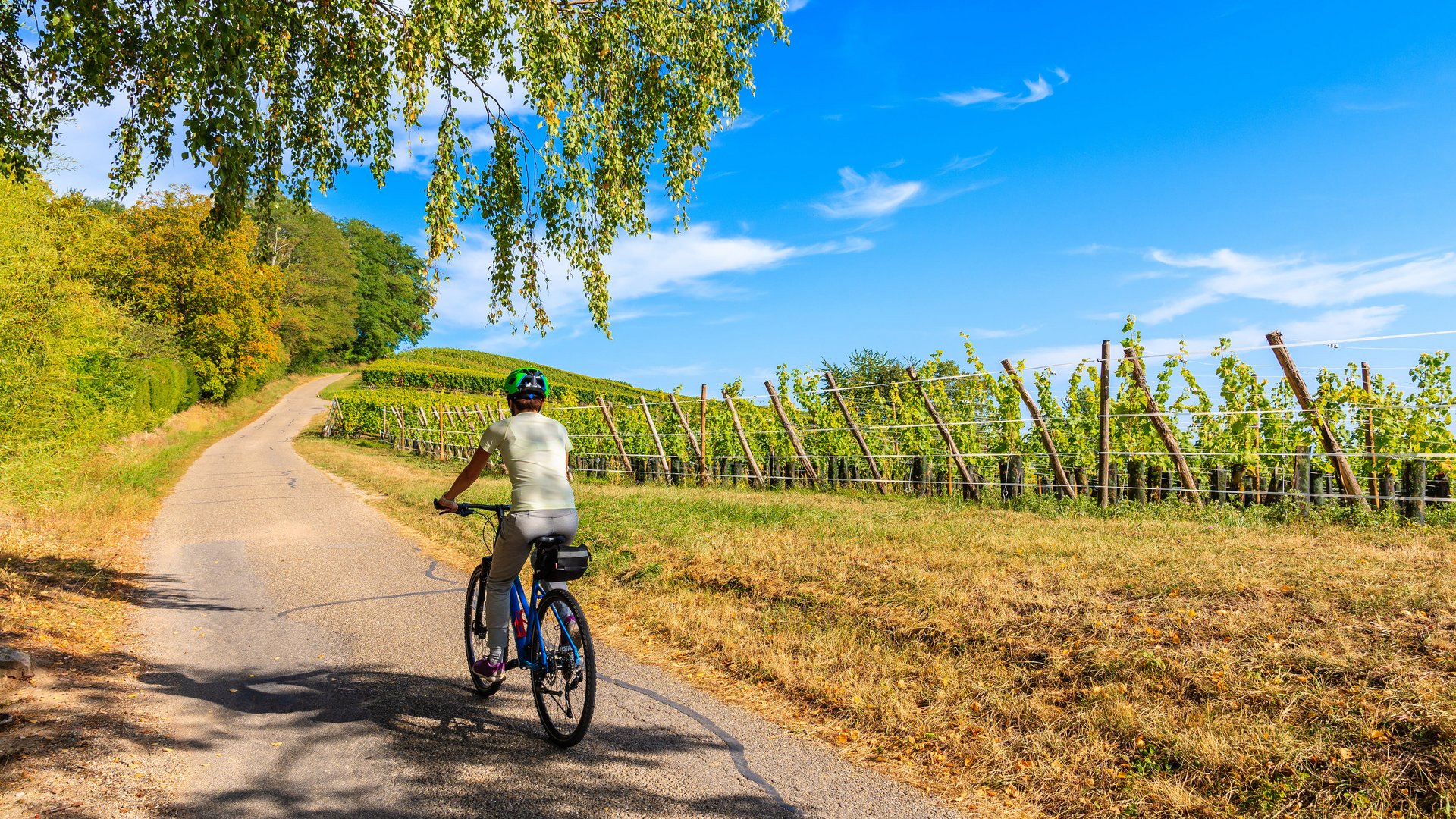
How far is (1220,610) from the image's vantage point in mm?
5398

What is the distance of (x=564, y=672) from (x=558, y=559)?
591 mm

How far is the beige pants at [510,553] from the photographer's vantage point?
4.21 metres

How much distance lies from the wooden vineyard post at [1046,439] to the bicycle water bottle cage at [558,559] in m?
9.12

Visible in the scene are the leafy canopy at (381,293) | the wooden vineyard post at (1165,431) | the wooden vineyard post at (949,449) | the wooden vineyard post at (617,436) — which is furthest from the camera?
the leafy canopy at (381,293)

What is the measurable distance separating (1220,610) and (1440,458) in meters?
6.54

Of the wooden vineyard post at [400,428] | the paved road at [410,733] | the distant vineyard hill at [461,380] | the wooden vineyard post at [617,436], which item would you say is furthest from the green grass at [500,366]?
the paved road at [410,733]

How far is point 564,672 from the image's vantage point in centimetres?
416

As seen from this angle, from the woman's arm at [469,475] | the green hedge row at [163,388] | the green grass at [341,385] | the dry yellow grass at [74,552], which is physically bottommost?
the dry yellow grass at [74,552]

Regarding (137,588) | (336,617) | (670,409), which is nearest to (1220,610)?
(336,617)

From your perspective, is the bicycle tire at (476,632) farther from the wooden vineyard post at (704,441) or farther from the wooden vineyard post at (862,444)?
the wooden vineyard post at (704,441)

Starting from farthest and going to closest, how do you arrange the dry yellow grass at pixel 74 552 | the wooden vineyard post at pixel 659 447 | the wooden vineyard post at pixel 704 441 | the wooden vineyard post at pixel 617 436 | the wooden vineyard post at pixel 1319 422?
the wooden vineyard post at pixel 617 436, the wooden vineyard post at pixel 659 447, the wooden vineyard post at pixel 704 441, the wooden vineyard post at pixel 1319 422, the dry yellow grass at pixel 74 552

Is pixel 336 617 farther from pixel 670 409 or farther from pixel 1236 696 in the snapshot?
pixel 670 409

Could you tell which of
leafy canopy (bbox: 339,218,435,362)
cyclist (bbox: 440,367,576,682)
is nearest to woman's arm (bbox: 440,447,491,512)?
cyclist (bbox: 440,367,576,682)

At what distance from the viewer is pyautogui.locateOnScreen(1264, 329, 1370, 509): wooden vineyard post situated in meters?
9.00
